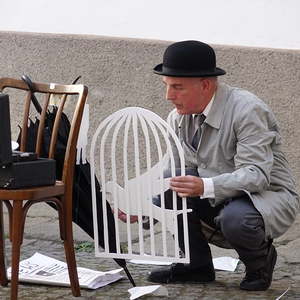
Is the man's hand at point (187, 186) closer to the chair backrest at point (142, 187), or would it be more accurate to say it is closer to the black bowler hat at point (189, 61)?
the chair backrest at point (142, 187)

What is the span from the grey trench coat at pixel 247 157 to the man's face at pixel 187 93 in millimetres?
65

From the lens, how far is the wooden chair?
4.09 m

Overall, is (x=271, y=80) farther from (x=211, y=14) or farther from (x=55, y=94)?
(x=55, y=94)

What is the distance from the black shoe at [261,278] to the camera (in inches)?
174

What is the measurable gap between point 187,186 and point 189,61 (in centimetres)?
56

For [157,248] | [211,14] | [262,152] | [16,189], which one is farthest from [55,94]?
[211,14]

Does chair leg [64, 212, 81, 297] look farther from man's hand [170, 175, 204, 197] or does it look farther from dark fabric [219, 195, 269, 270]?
dark fabric [219, 195, 269, 270]

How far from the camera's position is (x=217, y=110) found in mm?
4352

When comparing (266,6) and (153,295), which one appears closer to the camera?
(153,295)

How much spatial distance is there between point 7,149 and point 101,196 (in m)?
0.60

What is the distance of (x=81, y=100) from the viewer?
167 inches

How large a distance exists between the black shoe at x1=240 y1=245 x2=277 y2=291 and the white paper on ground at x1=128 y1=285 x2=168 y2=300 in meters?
0.38

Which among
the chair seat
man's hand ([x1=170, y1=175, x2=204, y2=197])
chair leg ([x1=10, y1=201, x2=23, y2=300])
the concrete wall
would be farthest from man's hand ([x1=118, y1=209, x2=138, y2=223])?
the concrete wall

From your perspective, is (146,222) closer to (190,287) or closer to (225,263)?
(190,287)
